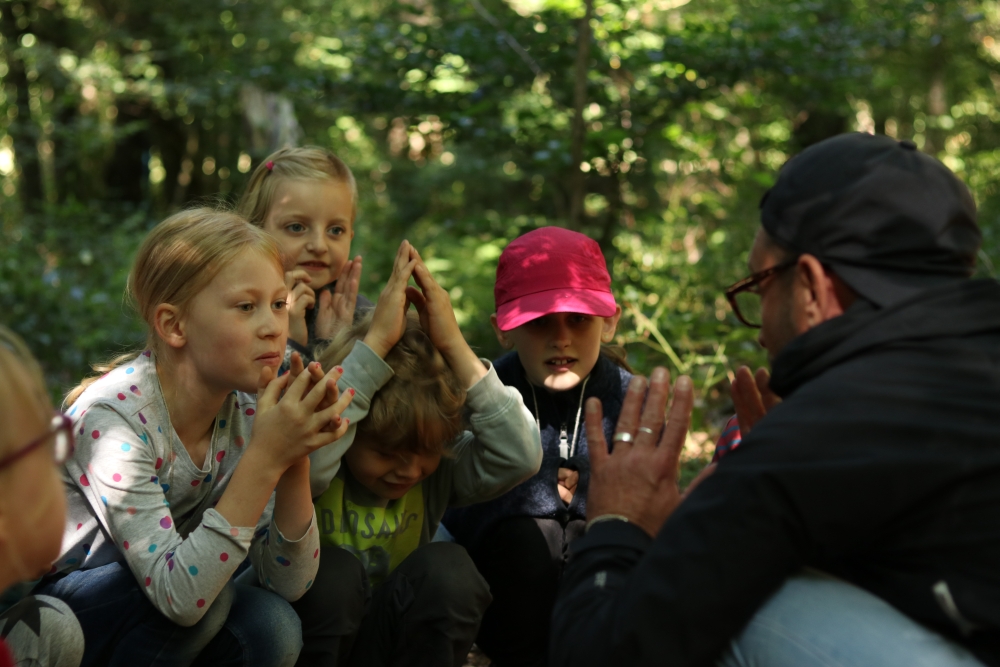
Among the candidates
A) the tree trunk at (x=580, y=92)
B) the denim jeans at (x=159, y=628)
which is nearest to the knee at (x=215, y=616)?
the denim jeans at (x=159, y=628)

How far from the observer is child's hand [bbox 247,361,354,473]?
202 centimetres

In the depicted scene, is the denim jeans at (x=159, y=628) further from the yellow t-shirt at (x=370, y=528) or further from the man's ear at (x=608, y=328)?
the man's ear at (x=608, y=328)

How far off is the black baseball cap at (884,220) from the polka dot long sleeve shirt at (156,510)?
1.35m

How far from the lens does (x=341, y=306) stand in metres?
2.99

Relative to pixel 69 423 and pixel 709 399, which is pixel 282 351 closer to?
pixel 69 423

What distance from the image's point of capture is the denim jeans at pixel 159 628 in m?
2.09

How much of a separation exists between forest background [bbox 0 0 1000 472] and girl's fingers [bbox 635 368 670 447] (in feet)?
6.58

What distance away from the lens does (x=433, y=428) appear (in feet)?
7.93

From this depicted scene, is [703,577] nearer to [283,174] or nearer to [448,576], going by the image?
[448,576]

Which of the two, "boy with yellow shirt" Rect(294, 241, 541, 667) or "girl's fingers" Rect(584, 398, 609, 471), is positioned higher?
"girl's fingers" Rect(584, 398, 609, 471)

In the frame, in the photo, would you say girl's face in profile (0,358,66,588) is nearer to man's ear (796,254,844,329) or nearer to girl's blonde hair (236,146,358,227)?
man's ear (796,254,844,329)

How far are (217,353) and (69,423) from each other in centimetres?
87

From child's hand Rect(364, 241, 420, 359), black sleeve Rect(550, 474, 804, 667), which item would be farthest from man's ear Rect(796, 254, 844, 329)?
child's hand Rect(364, 241, 420, 359)

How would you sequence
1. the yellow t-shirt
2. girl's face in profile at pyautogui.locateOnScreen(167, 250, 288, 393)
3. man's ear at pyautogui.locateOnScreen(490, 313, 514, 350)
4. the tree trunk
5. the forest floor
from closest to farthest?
girl's face in profile at pyautogui.locateOnScreen(167, 250, 288, 393) < the yellow t-shirt < man's ear at pyautogui.locateOnScreen(490, 313, 514, 350) < the forest floor < the tree trunk
